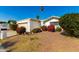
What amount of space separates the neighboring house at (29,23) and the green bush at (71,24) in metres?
0.74

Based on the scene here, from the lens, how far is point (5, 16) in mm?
7398

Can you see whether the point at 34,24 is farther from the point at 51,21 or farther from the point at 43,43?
the point at 43,43

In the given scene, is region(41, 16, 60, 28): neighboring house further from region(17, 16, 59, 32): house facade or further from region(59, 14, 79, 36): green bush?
region(59, 14, 79, 36): green bush

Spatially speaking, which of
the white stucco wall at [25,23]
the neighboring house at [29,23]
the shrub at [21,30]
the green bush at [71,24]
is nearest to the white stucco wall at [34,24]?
the neighboring house at [29,23]

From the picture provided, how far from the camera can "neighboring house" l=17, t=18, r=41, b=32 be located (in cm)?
752

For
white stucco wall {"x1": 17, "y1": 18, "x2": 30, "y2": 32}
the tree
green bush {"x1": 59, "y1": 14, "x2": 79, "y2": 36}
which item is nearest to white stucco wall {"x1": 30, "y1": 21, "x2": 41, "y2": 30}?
white stucco wall {"x1": 17, "y1": 18, "x2": 30, "y2": 32}

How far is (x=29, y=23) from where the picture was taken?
7648 millimetres

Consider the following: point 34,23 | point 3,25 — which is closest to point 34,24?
point 34,23

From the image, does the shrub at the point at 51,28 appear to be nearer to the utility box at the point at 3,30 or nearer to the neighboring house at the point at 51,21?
the neighboring house at the point at 51,21

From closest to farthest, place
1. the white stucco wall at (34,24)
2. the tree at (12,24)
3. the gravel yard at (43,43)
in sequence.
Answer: the gravel yard at (43,43), the tree at (12,24), the white stucco wall at (34,24)

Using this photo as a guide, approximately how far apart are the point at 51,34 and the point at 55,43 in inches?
13.3

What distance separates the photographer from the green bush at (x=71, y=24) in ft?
25.1

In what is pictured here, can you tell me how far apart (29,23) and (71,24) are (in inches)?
51.7
